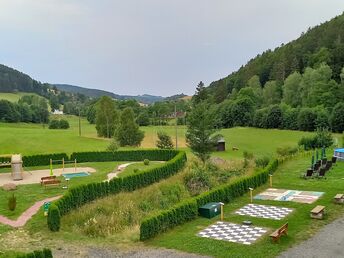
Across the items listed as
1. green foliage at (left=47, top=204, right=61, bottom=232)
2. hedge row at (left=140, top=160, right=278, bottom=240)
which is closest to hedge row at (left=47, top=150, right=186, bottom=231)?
green foliage at (left=47, top=204, right=61, bottom=232)

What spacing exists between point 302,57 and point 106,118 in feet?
214

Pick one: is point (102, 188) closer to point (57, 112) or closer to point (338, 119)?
point (338, 119)

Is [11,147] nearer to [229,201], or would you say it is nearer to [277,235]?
[229,201]

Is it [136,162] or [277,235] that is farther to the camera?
[136,162]

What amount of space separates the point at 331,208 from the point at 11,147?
4283 centimetres

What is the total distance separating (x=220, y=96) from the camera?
434 ft

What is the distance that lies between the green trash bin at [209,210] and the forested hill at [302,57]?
83280 mm

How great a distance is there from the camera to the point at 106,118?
72250 mm

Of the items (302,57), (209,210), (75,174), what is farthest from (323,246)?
(302,57)

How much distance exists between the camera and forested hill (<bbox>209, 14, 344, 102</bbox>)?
328 ft

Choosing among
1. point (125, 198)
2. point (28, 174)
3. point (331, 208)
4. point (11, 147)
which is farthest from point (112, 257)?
point (11, 147)

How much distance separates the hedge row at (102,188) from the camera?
1838cm

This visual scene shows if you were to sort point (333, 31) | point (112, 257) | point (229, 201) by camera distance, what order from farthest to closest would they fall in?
point (333, 31) → point (229, 201) → point (112, 257)

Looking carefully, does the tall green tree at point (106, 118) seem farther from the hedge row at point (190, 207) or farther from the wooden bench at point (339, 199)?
the wooden bench at point (339, 199)
